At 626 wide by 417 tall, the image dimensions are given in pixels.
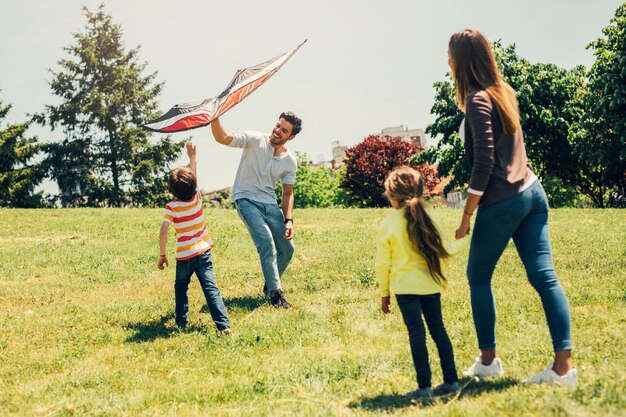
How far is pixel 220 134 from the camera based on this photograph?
291 inches

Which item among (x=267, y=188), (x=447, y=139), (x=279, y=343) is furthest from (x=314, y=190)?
(x=279, y=343)

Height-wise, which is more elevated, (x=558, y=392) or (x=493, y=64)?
(x=493, y=64)

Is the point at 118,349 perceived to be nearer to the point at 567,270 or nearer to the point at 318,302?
the point at 318,302

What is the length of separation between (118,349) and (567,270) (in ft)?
22.4

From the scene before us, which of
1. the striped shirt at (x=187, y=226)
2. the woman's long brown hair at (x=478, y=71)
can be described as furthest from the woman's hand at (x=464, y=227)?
the striped shirt at (x=187, y=226)

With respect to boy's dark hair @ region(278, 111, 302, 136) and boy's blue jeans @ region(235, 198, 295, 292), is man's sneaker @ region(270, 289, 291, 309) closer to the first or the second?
boy's blue jeans @ region(235, 198, 295, 292)

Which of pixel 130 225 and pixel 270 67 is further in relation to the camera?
pixel 130 225

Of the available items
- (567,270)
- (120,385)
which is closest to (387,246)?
(120,385)

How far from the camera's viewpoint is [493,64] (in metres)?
4.39

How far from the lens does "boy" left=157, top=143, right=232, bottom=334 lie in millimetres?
6770

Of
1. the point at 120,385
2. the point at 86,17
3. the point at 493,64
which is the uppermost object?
the point at 86,17

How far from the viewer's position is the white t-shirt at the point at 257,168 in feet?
25.9

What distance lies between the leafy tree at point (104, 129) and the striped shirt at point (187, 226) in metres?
41.5

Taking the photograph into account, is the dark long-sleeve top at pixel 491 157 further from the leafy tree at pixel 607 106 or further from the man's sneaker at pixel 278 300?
the leafy tree at pixel 607 106
